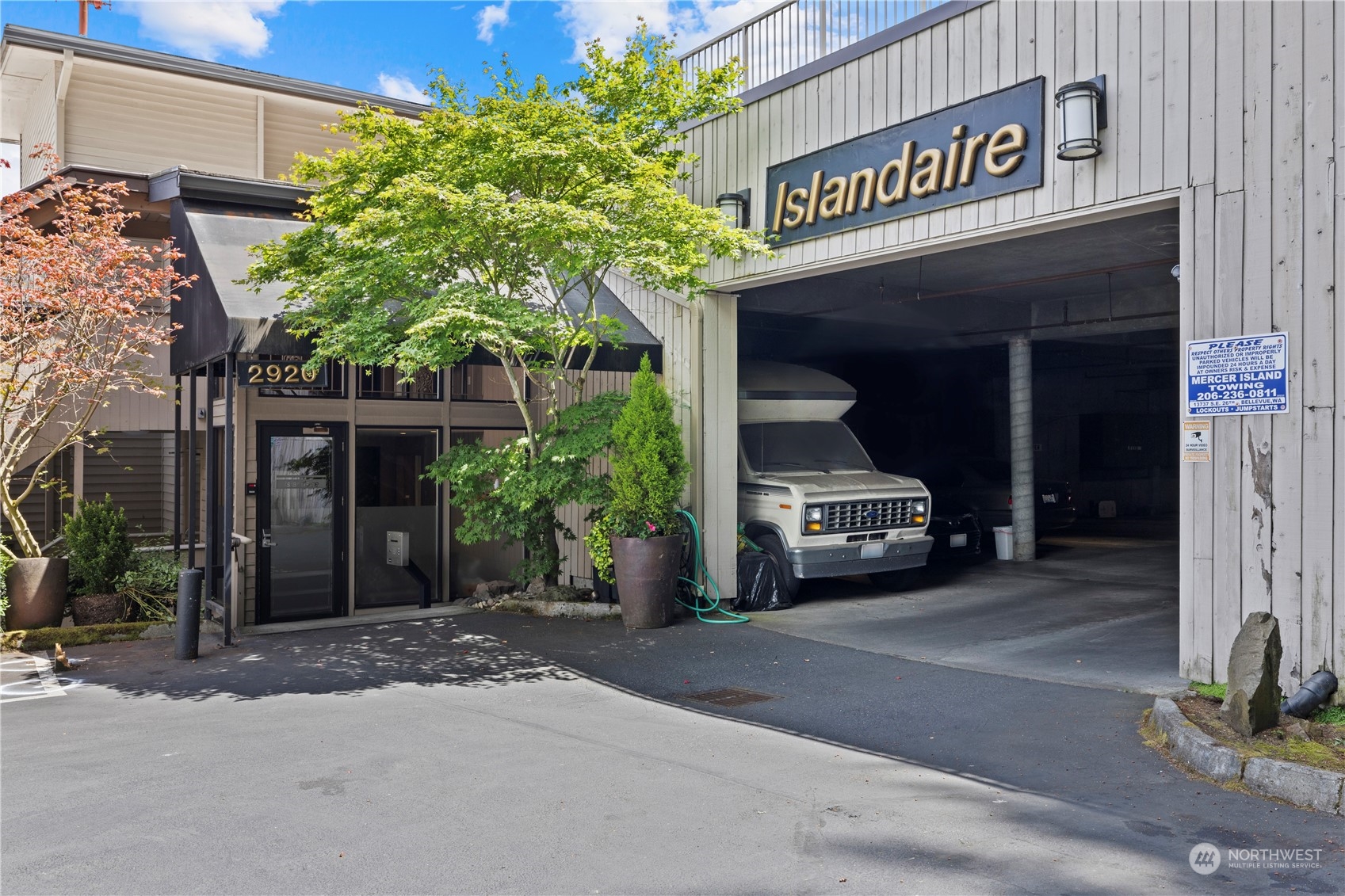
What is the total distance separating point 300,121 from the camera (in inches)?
707

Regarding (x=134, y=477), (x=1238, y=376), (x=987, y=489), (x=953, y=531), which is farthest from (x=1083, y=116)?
(x=134, y=477)

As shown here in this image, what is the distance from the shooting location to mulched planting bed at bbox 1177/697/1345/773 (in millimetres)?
5172

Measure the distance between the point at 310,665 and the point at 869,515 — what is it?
655 centimetres

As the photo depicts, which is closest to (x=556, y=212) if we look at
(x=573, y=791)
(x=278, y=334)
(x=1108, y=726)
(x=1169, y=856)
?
(x=278, y=334)

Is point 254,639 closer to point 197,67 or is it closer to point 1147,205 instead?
point 1147,205

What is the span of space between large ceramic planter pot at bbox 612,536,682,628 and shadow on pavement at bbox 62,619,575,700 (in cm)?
149

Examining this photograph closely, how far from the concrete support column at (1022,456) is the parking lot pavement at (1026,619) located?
0.49m

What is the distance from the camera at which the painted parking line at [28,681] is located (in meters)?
7.68

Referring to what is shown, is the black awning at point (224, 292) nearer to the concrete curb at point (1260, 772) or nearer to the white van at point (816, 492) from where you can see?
the white van at point (816, 492)

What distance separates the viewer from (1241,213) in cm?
695

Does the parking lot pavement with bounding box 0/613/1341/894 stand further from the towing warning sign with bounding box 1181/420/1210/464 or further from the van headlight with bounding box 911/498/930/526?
the van headlight with bounding box 911/498/930/526

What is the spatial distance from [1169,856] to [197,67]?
1795 cm

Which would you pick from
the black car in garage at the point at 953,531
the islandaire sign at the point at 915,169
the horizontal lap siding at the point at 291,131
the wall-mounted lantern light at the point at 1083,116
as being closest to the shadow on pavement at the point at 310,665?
the islandaire sign at the point at 915,169

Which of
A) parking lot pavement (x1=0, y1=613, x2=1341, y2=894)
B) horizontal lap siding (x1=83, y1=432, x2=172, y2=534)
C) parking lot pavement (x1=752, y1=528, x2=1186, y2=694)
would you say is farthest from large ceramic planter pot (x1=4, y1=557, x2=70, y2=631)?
parking lot pavement (x1=752, y1=528, x2=1186, y2=694)
